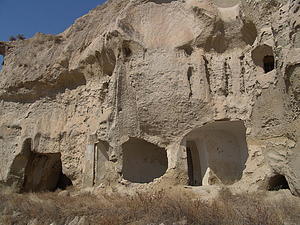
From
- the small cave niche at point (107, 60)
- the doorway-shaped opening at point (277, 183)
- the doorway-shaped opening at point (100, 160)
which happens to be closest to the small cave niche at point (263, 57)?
the doorway-shaped opening at point (277, 183)

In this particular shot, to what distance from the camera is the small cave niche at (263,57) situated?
846cm

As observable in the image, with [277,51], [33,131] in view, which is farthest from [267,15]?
[33,131]

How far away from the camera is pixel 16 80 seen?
1274cm

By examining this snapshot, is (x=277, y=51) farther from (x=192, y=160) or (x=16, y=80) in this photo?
(x=16, y=80)

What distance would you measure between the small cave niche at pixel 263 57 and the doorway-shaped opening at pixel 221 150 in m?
1.68

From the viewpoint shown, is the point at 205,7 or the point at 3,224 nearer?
the point at 3,224

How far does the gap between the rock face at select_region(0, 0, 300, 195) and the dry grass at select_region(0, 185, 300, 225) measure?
1289 millimetres

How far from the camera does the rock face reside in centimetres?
773

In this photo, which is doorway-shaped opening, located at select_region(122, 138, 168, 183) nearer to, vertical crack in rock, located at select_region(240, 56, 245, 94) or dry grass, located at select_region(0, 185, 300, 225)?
dry grass, located at select_region(0, 185, 300, 225)

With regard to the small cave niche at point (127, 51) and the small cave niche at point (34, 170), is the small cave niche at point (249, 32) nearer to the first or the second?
the small cave niche at point (127, 51)

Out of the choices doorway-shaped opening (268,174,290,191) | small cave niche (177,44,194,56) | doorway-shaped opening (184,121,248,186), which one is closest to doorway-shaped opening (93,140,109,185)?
doorway-shaped opening (184,121,248,186)

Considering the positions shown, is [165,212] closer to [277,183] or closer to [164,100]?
[277,183]

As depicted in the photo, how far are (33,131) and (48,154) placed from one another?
39.8 inches

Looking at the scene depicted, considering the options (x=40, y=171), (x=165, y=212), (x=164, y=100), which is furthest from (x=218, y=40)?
(x=40, y=171)
